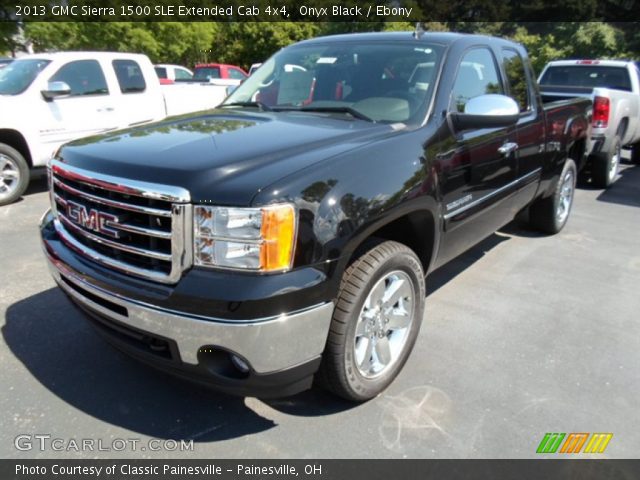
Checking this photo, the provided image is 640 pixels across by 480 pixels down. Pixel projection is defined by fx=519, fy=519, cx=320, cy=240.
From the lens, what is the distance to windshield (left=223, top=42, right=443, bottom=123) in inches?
124

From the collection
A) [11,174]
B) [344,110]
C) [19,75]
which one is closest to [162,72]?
[19,75]

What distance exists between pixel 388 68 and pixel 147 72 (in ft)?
19.9

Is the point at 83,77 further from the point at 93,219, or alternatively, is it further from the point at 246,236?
the point at 246,236

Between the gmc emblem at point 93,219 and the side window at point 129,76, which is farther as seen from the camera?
the side window at point 129,76

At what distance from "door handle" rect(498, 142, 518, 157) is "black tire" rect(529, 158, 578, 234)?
62.7 inches

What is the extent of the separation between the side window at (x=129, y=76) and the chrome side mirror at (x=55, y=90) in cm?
105

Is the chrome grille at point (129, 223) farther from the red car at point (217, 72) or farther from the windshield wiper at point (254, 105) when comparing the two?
the red car at point (217, 72)

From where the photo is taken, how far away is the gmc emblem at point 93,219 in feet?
7.76

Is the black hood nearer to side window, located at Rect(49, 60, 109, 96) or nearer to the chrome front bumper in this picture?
the chrome front bumper

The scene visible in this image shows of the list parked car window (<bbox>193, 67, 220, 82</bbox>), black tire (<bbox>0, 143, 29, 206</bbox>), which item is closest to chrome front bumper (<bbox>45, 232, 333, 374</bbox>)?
black tire (<bbox>0, 143, 29, 206</bbox>)

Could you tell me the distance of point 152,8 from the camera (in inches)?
A: 735

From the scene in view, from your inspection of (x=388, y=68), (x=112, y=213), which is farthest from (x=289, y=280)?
(x=388, y=68)

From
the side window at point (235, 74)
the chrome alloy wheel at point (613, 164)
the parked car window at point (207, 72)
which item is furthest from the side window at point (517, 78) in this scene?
the side window at point (235, 74)
